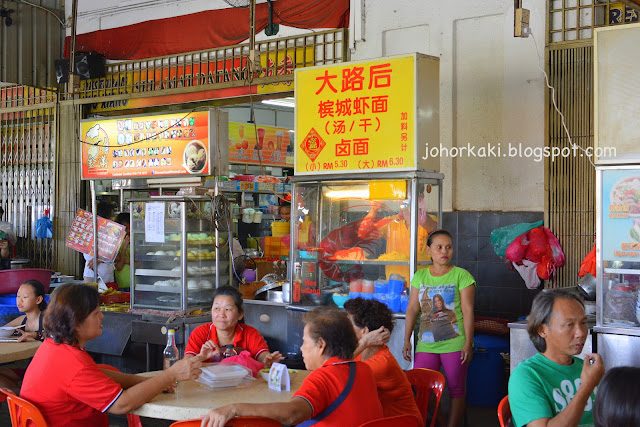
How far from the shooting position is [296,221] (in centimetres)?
582

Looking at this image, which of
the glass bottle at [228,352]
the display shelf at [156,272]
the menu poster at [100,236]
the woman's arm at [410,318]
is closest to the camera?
the glass bottle at [228,352]

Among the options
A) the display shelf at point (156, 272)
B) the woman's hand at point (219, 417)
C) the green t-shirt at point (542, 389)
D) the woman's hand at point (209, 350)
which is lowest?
the woman's hand at point (209, 350)

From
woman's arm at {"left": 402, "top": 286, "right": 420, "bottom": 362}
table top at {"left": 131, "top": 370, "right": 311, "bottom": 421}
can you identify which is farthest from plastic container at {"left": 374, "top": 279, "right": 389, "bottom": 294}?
table top at {"left": 131, "top": 370, "right": 311, "bottom": 421}

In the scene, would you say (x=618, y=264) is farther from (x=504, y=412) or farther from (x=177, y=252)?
(x=177, y=252)

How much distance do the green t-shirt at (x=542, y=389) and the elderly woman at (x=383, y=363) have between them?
0.62 m

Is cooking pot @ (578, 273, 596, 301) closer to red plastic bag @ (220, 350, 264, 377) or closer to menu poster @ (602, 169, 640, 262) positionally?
menu poster @ (602, 169, 640, 262)

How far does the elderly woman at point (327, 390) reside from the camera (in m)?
2.49

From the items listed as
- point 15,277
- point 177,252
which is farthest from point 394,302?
point 15,277

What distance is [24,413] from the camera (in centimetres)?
295

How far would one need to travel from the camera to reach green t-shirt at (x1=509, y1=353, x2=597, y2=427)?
2.52m

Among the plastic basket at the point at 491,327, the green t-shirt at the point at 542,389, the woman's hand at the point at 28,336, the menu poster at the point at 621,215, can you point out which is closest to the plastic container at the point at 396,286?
the plastic basket at the point at 491,327

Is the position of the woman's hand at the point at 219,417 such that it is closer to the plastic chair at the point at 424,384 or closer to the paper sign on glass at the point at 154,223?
the plastic chair at the point at 424,384

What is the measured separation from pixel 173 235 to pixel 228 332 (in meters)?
2.26

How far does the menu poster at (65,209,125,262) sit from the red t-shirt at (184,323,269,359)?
122 inches
